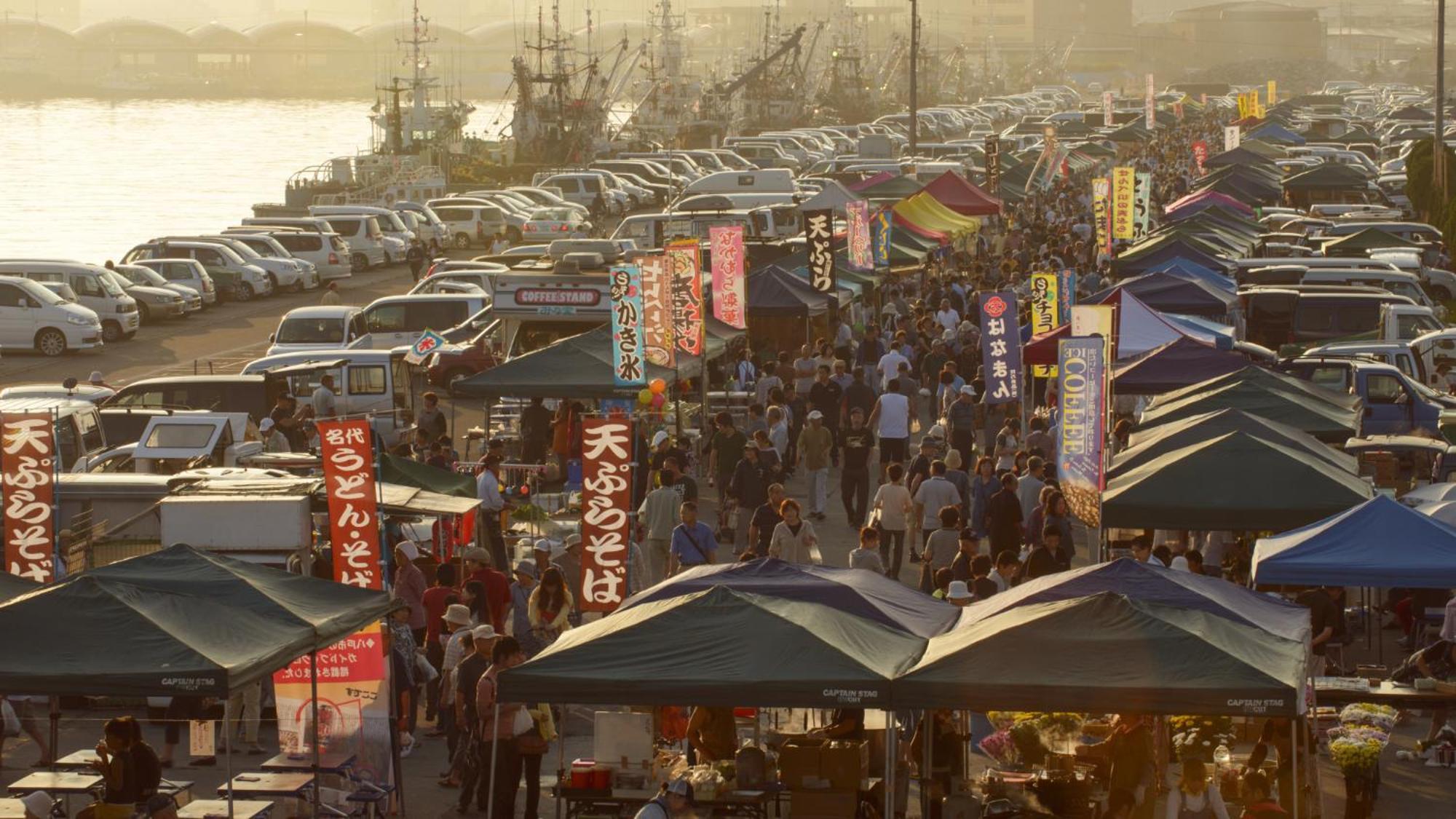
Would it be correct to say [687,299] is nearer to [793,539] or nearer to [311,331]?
[793,539]

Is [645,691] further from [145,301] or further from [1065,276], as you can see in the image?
[145,301]

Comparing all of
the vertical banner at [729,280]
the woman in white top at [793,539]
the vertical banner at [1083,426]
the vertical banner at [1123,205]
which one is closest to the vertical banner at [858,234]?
the vertical banner at [1123,205]

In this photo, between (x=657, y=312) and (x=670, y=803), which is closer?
(x=670, y=803)

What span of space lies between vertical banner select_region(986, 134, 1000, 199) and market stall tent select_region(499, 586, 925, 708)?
3854 centimetres

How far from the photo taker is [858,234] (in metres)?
31.8

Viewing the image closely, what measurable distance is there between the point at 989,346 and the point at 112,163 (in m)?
113

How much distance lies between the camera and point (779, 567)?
11898 mm

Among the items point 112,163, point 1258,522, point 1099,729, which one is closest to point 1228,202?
point 1258,522

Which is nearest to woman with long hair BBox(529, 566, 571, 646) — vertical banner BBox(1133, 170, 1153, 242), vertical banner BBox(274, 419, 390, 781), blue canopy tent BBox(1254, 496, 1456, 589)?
vertical banner BBox(274, 419, 390, 781)

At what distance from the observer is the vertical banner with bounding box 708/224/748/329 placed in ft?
80.7

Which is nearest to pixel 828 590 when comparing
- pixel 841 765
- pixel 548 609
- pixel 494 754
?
pixel 841 765

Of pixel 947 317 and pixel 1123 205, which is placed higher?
pixel 1123 205

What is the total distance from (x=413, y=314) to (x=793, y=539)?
55.4ft

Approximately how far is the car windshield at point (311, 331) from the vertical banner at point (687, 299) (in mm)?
9576
